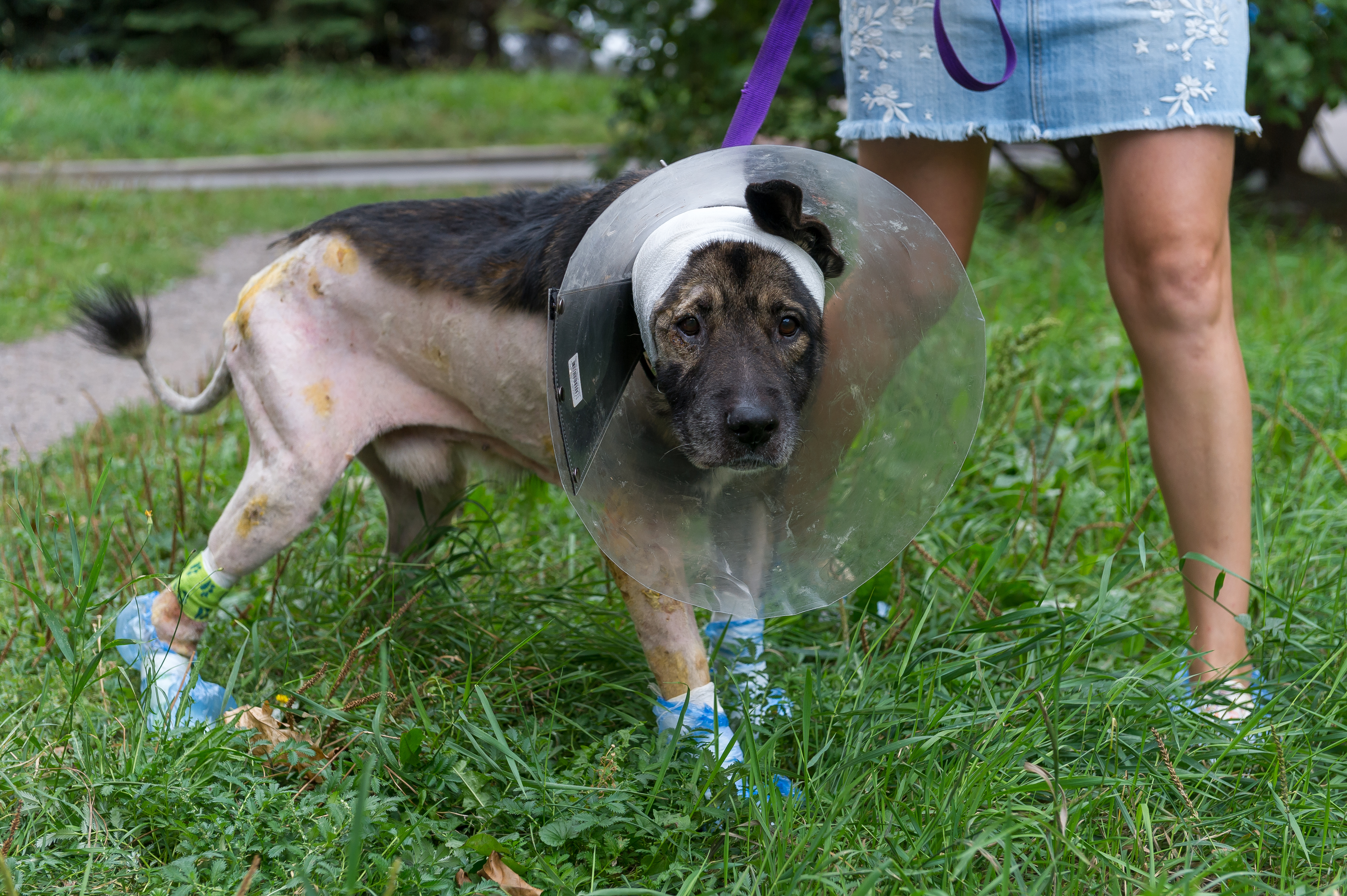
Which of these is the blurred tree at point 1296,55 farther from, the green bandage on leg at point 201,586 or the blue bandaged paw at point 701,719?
the green bandage on leg at point 201,586

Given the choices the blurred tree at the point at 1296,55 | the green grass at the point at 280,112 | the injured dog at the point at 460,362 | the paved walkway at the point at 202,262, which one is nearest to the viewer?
the injured dog at the point at 460,362

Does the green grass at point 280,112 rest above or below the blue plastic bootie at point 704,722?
below

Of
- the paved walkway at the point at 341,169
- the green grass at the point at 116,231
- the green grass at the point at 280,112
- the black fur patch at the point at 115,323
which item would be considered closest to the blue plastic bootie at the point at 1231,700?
the black fur patch at the point at 115,323

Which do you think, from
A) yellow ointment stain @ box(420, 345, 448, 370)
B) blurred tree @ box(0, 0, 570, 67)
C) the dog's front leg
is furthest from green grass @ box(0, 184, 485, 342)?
blurred tree @ box(0, 0, 570, 67)

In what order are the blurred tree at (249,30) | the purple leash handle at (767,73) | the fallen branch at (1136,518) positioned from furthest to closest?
the blurred tree at (249,30) → the fallen branch at (1136,518) → the purple leash handle at (767,73)

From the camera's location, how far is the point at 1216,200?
87.6 inches

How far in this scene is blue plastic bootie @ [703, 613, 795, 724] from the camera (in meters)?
2.19

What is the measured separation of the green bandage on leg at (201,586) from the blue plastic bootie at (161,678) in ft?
0.31

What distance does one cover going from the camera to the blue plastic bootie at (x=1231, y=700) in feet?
6.87

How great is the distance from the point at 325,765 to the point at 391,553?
2.84 ft

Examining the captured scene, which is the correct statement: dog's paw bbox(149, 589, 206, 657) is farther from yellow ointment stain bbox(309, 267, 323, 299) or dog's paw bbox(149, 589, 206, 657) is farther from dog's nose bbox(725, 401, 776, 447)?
dog's nose bbox(725, 401, 776, 447)

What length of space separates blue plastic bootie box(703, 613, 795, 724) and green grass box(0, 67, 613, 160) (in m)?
9.70

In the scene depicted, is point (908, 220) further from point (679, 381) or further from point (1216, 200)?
point (1216, 200)

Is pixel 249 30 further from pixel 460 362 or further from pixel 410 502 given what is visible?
pixel 460 362
